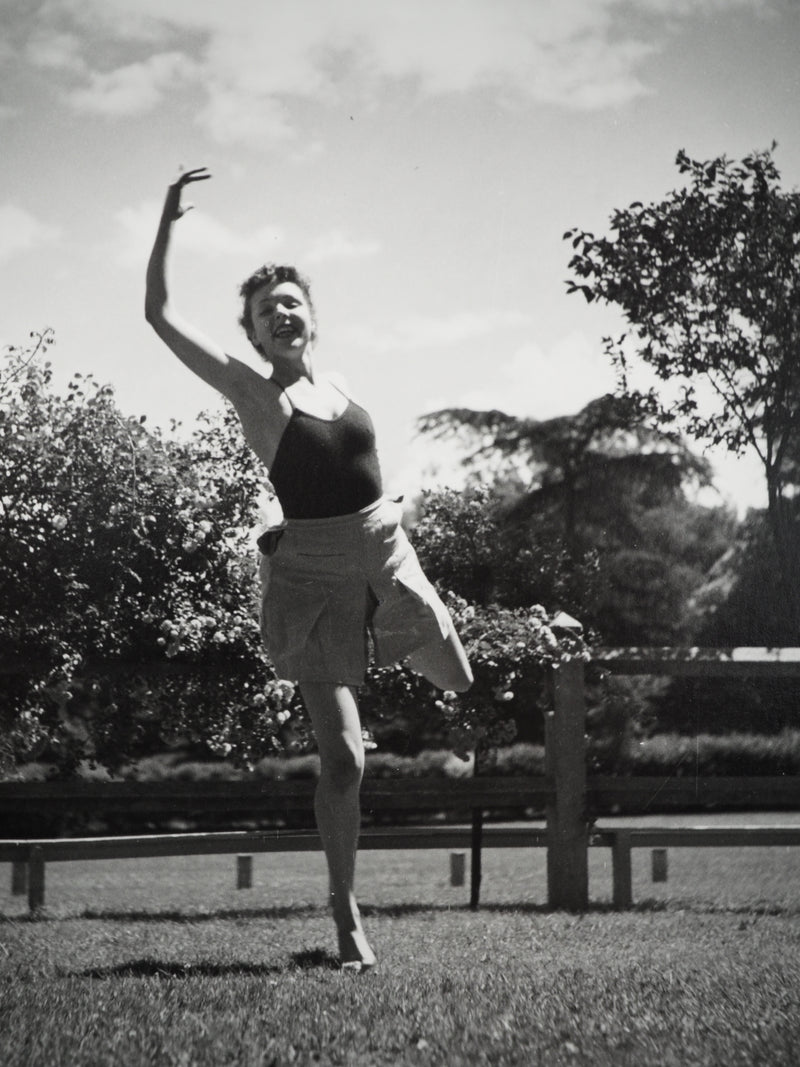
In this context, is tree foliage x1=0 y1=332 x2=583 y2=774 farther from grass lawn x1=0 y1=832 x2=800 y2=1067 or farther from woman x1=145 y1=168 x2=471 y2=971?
woman x1=145 y1=168 x2=471 y2=971

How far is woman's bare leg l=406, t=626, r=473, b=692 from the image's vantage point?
3039 mm

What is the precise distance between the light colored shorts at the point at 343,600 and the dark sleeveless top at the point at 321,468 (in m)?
0.03

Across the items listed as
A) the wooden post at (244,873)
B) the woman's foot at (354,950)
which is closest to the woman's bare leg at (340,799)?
the woman's foot at (354,950)

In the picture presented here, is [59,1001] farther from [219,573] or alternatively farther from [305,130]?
[305,130]

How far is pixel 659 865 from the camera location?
8078 mm

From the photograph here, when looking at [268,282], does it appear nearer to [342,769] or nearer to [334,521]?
[334,521]

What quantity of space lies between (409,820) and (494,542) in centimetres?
374

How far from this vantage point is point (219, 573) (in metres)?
5.54

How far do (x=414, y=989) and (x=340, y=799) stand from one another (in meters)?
0.56

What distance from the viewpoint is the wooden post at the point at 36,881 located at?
511 cm

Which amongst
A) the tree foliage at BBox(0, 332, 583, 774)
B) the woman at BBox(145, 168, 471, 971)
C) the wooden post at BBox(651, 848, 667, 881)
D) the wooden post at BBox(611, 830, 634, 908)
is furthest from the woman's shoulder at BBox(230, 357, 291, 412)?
the wooden post at BBox(651, 848, 667, 881)

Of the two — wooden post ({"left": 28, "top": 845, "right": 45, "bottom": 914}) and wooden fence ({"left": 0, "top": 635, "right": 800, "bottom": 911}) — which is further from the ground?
wooden fence ({"left": 0, "top": 635, "right": 800, "bottom": 911})

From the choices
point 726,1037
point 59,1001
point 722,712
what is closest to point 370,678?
point 59,1001

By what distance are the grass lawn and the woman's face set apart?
5.30ft
